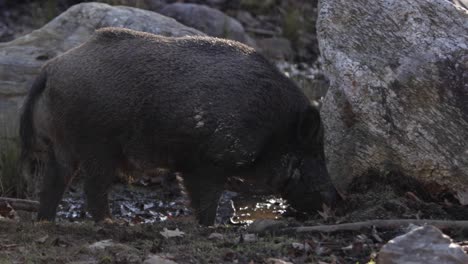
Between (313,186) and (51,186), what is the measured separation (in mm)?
2026

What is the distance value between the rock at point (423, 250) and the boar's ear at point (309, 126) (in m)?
2.15

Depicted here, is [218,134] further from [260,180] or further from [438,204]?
[438,204]

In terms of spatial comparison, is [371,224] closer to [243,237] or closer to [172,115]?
[243,237]

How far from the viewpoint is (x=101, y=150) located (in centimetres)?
636

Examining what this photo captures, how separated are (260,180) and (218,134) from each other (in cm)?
67

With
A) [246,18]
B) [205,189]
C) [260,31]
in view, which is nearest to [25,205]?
[205,189]

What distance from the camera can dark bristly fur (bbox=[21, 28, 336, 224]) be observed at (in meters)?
6.27

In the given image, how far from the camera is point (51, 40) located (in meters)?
9.64

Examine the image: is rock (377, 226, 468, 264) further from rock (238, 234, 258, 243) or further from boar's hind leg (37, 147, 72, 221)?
boar's hind leg (37, 147, 72, 221)

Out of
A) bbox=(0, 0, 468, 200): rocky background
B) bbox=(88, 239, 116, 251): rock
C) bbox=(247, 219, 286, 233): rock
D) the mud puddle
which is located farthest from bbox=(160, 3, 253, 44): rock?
bbox=(88, 239, 116, 251): rock

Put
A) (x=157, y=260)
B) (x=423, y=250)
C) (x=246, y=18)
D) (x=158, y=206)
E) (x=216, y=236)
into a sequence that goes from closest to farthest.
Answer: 1. (x=423, y=250)
2. (x=157, y=260)
3. (x=216, y=236)
4. (x=158, y=206)
5. (x=246, y=18)

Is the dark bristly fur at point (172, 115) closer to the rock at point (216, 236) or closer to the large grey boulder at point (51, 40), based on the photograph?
the rock at point (216, 236)

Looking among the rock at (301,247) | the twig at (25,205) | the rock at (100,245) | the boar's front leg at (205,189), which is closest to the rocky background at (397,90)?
the boar's front leg at (205,189)

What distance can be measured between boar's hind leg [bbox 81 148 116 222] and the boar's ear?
4.60 ft
